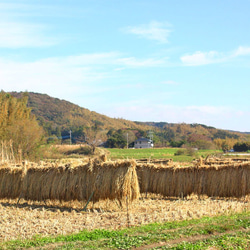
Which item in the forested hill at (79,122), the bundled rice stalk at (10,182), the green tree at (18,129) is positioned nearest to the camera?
the bundled rice stalk at (10,182)

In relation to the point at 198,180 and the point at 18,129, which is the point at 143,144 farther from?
the point at 198,180

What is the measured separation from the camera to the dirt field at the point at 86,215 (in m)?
10.1

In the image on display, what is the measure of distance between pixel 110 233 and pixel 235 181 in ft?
27.3

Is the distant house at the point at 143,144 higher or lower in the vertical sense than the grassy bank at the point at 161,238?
higher

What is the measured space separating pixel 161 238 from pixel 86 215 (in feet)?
15.7

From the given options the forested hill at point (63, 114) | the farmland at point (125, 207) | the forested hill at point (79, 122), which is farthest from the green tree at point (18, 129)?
the forested hill at point (63, 114)

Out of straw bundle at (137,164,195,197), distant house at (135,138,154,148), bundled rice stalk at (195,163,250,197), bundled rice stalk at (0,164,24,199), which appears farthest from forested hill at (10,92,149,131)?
bundled rice stalk at (195,163,250,197)

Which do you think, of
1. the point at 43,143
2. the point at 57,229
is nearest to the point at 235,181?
the point at 57,229

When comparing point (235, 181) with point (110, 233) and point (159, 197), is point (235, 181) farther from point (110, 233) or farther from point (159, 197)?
point (110, 233)

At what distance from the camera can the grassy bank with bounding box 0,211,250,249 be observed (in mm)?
7887

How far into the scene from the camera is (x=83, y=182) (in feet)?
46.8

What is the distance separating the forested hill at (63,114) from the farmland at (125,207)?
4298 inches

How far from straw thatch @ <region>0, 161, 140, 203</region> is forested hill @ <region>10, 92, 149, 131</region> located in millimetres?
108961

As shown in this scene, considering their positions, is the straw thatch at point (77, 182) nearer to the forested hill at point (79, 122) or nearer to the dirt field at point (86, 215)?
the dirt field at point (86, 215)
